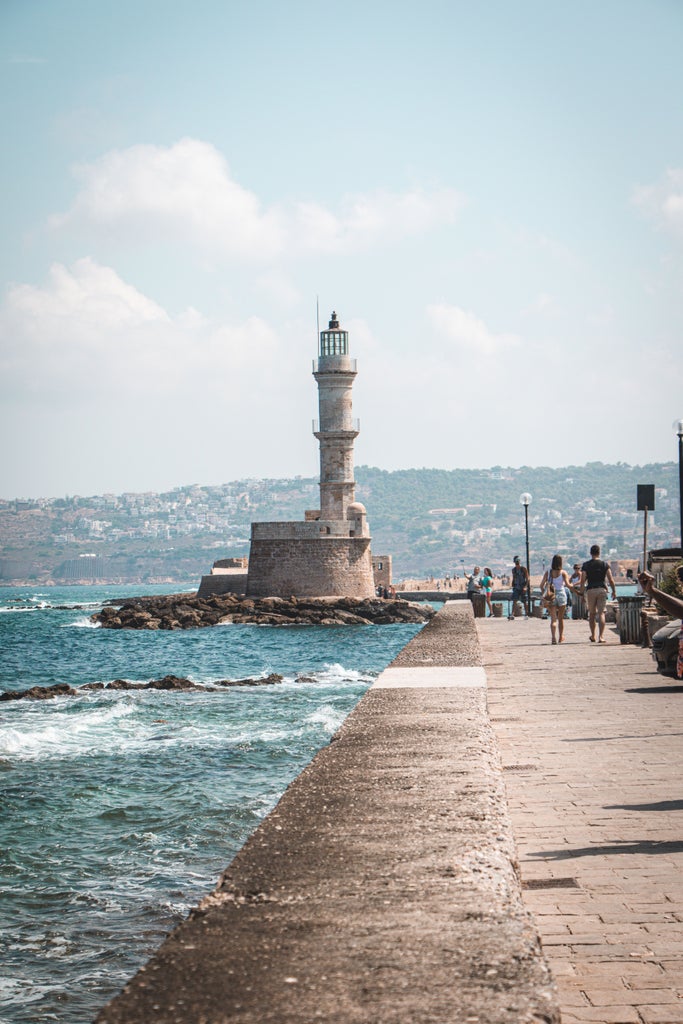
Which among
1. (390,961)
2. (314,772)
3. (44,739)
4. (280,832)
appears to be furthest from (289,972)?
(44,739)

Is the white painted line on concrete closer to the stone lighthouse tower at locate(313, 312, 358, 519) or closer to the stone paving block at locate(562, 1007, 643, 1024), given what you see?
the stone paving block at locate(562, 1007, 643, 1024)

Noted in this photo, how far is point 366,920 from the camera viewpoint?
9.67 ft

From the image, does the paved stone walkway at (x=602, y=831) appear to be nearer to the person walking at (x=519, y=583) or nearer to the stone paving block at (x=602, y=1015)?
the stone paving block at (x=602, y=1015)

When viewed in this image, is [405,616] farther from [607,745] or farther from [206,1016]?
[206,1016]

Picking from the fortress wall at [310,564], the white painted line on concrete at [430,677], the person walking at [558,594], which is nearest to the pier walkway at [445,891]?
the white painted line on concrete at [430,677]

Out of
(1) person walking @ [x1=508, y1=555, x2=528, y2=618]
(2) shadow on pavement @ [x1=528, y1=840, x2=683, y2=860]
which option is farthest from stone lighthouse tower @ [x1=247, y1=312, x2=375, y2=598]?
(2) shadow on pavement @ [x1=528, y1=840, x2=683, y2=860]

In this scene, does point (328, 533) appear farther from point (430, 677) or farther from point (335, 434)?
point (430, 677)

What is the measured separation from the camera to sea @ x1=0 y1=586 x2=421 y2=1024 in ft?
24.0

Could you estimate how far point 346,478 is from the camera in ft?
177

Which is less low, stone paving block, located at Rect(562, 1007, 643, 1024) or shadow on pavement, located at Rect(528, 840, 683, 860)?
stone paving block, located at Rect(562, 1007, 643, 1024)

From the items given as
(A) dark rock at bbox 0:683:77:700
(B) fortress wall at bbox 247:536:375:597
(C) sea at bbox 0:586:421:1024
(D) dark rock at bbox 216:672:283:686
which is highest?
(B) fortress wall at bbox 247:536:375:597

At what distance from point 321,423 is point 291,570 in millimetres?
7098

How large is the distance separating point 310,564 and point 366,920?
166 feet

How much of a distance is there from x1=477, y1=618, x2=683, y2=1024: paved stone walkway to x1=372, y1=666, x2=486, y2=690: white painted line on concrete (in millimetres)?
339
